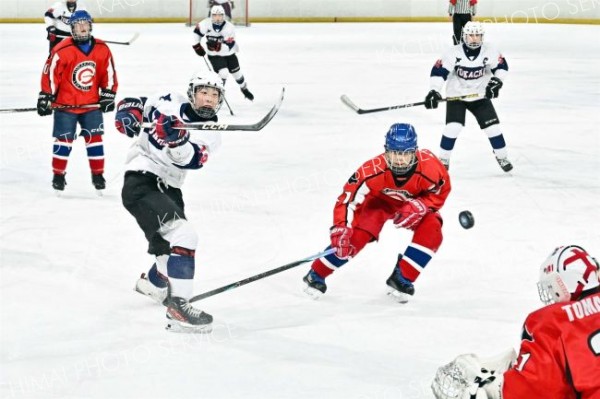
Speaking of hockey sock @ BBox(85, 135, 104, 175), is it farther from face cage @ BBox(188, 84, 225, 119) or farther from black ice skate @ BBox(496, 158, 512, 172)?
black ice skate @ BBox(496, 158, 512, 172)

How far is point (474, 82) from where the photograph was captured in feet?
21.0

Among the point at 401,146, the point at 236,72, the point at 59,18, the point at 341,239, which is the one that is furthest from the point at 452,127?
the point at 59,18

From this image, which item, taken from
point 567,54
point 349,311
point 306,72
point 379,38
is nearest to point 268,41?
point 379,38

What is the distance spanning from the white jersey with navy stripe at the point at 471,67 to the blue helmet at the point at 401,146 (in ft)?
8.38

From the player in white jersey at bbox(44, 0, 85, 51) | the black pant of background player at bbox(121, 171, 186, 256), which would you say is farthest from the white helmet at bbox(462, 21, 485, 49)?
the player in white jersey at bbox(44, 0, 85, 51)

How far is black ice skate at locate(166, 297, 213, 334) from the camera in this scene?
3590 millimetres

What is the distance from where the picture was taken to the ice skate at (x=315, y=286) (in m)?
4.02

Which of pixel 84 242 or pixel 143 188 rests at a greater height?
pixel 143 188

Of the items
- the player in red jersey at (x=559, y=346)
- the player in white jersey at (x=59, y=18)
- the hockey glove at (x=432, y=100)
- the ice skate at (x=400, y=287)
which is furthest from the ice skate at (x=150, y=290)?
the player in white jersey at (x=59, y=18)

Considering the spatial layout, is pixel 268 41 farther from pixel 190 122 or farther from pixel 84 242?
pixel 190 122

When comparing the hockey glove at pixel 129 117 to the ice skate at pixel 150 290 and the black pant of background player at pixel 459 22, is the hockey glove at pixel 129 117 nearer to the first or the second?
the ice skate at pixel 150 290

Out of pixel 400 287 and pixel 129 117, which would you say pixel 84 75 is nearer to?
pixel 129 117

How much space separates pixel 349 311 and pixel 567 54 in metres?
9.92

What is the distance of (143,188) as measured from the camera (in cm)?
367
